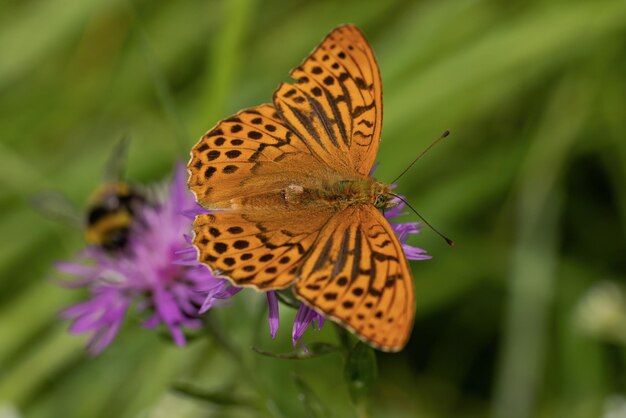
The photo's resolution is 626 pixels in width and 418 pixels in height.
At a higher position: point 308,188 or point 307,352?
point 308,188

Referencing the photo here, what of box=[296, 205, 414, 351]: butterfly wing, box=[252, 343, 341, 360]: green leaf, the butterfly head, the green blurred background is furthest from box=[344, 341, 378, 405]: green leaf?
the green blurred background

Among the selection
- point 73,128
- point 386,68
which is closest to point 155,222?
point 386,68

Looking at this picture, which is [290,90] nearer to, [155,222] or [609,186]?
[155,222]

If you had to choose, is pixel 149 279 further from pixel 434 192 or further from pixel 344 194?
pixel 434 192

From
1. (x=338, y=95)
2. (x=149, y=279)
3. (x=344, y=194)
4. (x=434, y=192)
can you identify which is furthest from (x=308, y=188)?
(x=434, y=192)

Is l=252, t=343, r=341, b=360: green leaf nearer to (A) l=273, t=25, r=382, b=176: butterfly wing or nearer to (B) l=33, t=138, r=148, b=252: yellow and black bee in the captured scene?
(A) l=273, t=25, r=382, b=176: butterfly wing

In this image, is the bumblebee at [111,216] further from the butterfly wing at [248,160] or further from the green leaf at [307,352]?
the green leaf at [307,352]

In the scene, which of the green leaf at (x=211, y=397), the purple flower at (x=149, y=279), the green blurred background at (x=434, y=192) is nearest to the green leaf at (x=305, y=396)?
the green leaf at (x=211, y=397)
